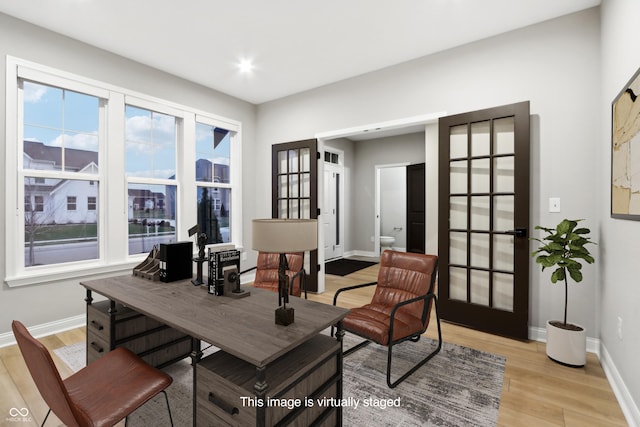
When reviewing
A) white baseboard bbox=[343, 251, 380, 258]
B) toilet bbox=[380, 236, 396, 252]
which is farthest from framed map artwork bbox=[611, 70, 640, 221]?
toilet bbox=[380, 236, 396, 252]

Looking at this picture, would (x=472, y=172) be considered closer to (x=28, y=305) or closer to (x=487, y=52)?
(x=487, y=52)

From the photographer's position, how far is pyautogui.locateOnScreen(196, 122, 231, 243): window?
4500 millimetres

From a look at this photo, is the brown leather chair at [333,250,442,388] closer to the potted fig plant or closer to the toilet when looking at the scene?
the potted fig plant

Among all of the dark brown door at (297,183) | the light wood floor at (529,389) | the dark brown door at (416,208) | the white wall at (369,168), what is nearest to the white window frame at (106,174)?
the dark brown door at (297,183)

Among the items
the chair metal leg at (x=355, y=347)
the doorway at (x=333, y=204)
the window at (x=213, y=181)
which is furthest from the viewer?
the doorway at (x=333, y=204)

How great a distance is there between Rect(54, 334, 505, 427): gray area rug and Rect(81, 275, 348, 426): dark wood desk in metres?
0.47

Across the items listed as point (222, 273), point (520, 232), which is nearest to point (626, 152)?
point (520, 232)

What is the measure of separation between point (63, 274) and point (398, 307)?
10.7ft

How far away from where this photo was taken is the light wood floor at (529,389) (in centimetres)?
183

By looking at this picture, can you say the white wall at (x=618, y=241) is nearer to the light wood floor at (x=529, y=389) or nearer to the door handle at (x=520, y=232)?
the light wood floor at (x=529, y=389)

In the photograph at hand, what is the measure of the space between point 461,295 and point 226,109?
4061mm

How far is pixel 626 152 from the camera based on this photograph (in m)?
1.91

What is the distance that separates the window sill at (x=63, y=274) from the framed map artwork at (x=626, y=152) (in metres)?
4.47

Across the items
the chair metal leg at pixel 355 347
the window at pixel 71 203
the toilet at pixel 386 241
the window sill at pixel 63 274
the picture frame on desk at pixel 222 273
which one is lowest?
the chair metal leg at pixel 355 347
